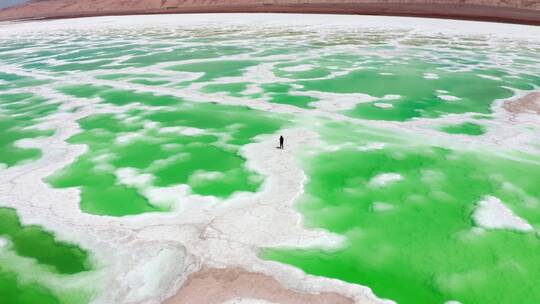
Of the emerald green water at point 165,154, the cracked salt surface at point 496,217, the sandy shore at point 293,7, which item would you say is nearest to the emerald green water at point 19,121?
the emerald green water at point 165,154

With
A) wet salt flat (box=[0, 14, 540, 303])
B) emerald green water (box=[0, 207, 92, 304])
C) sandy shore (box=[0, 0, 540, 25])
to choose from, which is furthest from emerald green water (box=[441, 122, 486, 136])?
sandy shore (box=[0, 0, 540, 25])

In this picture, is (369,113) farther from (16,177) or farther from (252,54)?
(252,54)

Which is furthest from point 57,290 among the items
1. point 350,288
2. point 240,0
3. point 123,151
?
point 240,0

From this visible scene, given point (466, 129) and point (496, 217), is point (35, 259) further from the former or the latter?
point (466, 129)

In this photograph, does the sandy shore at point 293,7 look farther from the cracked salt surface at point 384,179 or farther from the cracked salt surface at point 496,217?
the cracked salt surface at point 496,217

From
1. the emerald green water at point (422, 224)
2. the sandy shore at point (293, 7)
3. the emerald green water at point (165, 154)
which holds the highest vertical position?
the sandy shore at point (293, 7)

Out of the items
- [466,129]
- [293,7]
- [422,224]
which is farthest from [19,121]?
[293,7]
